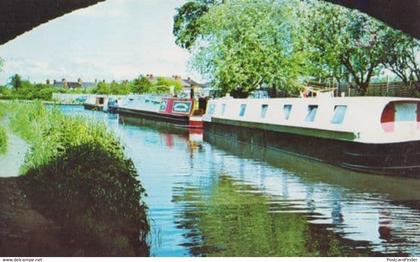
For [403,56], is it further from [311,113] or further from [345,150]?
[311,113]

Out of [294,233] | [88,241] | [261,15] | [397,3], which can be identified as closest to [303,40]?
[261,15]

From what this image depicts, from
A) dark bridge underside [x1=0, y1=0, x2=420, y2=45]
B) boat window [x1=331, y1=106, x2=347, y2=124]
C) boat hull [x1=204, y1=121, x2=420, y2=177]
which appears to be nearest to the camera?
dark bridge underside [x1=0, y1=0, x2=420, y2=45]

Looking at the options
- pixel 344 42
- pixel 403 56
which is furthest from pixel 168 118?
pixel 403 56

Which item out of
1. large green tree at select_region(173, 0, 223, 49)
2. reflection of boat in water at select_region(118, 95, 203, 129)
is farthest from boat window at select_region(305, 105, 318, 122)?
large green tree at select_region(173, 0, 223, 49)

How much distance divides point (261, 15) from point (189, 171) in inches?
51.0

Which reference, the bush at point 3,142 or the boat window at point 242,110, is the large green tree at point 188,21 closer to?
the bush at point 3,142

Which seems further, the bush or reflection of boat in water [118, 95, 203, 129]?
reflection of boat in water [118, 95, 203, 129]

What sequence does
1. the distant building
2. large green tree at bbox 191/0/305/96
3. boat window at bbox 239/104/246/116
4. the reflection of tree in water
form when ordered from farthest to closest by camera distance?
boat window at bbox 239/104/246/116, large green tree at bbox 191/0/305/96, the distant building, the reflection of tree in water

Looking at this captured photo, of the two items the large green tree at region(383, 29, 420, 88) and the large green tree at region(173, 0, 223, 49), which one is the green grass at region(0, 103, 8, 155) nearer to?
the large green tree at region(173, 0, 223, 49)

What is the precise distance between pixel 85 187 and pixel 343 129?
2.85 meters

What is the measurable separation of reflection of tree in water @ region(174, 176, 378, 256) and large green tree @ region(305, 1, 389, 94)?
105 cm

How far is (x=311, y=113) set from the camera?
581 centimetres

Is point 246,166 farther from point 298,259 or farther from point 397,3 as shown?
point 397,3

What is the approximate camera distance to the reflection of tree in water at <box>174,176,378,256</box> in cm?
327
